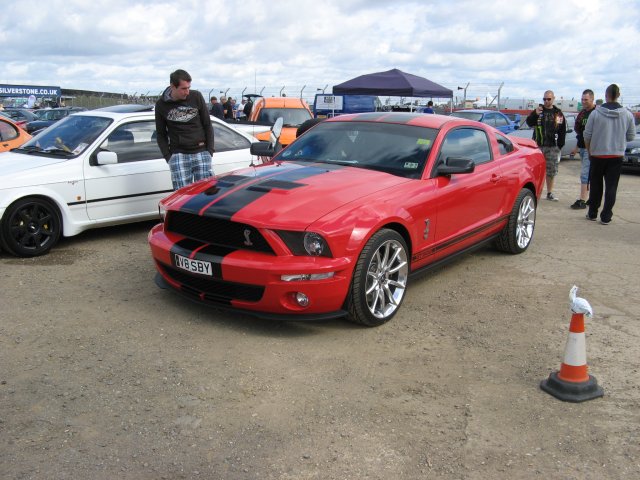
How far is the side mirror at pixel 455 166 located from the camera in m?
4.91

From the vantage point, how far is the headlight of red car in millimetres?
3994

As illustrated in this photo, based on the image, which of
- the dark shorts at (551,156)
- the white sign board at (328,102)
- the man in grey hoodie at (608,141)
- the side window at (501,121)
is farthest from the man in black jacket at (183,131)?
the white sign board at (328,102)

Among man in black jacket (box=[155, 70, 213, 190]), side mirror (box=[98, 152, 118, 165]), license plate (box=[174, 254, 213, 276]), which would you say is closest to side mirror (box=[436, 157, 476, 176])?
license plate (box=[174, 254, 213, 276])

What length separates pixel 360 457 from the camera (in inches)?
112

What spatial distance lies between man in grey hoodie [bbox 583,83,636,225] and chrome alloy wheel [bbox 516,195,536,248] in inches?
78.6

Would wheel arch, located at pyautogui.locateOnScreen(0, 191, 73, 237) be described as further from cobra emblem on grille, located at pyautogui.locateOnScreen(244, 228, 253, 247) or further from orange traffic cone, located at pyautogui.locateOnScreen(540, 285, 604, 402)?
orange traffic cone, located at pyautogui.locateOnScreen(540, 285, 604, 402)

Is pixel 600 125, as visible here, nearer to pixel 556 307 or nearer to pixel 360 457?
pixel 556 307

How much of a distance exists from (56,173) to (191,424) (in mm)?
3948

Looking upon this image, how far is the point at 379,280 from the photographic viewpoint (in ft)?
14.4

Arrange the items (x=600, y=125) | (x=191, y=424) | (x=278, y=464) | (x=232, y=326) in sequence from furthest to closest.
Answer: (x=600, y=125), (x=232, y=326), (x=191, y=424), (x=278, y=464)

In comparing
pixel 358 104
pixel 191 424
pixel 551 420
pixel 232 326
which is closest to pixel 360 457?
pixel 191 424

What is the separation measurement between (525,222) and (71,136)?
16.6 ft

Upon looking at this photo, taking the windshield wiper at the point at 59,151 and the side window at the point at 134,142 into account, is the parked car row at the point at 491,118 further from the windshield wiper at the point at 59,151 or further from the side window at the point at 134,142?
the windshield wiper at the point at 59,151

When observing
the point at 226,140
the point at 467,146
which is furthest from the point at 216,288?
the point at 226,140
